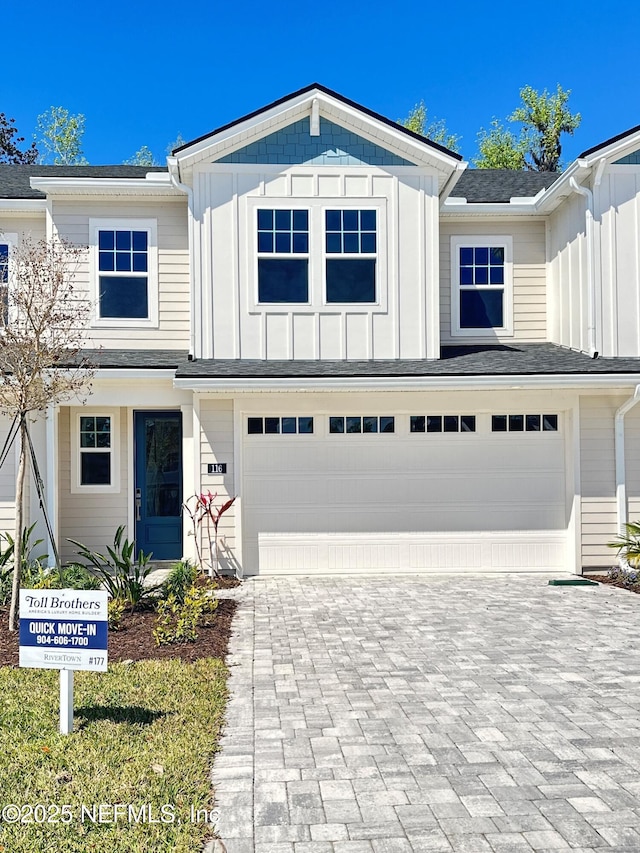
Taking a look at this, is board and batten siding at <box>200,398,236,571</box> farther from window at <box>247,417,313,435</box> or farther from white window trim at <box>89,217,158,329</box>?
white window trim at <box>89,217,158,329</box>

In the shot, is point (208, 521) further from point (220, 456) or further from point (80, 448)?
point (80, 448)

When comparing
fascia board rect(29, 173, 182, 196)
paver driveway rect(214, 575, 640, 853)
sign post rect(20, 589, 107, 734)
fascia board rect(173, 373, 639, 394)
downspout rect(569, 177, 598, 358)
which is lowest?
paver driveway rect(214, 575, 640, 853)

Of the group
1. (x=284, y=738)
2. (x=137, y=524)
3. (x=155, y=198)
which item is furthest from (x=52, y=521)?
(x=284, y=738)

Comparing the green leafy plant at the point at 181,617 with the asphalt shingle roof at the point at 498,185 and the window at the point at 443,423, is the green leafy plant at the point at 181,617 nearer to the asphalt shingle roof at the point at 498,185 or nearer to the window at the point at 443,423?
the window at the point at 443,423

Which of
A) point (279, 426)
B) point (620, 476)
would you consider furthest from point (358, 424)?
point (620, 476)

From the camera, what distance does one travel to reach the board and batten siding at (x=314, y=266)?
11.1m

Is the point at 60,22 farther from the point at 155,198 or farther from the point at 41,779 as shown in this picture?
the point at 41,779

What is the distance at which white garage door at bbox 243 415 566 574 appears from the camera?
11.1m

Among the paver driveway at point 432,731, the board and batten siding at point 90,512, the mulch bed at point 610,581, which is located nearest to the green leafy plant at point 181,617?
the paver driveway at point 432,731

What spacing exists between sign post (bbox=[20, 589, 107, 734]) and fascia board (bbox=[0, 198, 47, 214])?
892 centimetres

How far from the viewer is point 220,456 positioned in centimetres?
1093

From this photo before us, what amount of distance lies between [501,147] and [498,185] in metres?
17.0

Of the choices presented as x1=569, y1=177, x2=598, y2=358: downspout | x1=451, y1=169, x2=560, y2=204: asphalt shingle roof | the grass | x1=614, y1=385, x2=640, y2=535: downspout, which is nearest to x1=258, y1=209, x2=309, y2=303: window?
x1=451, y1=169, x2=560, y2=204: asphalt shingle roof

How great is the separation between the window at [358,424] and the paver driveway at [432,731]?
3.13 metres
